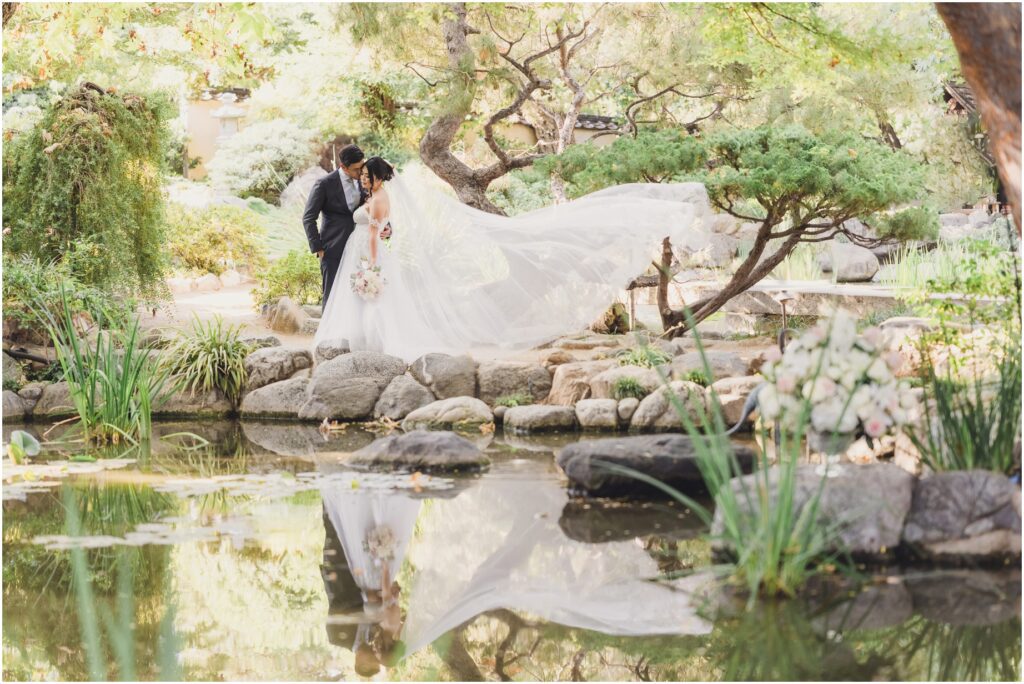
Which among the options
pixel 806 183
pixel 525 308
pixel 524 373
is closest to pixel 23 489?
pixel 524 373

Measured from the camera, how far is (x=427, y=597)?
4.56 m

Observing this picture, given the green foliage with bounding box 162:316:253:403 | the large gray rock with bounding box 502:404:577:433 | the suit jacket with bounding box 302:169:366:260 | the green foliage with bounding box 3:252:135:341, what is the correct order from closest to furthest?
1. the large gray rock with bounding box 502:404:577:433
2. the green foliage with bounding box 162:316:253:403
3. the suit jacket with bounding box 302:169:366:260
4. the green foliage with bounding box 3:252:135:341

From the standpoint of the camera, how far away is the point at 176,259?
15875mm

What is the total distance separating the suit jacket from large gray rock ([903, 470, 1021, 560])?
20.1ft

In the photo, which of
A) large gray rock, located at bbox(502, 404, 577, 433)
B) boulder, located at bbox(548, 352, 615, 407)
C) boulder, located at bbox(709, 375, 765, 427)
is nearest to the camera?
boulder, located at bbox(709, 375, 765, 427)

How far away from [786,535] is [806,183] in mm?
5742

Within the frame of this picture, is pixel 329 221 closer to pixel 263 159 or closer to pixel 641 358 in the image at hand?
pixel 641 358

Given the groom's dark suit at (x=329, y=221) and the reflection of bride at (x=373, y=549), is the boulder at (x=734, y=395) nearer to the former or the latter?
the reflection of bride at (x=373, y=549)

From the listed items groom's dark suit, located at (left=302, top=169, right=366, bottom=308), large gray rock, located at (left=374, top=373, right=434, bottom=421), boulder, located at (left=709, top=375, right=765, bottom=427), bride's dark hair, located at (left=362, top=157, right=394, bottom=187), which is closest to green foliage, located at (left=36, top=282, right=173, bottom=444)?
large gray rock, located at (left=374, top=373, right=434, bottom=421)

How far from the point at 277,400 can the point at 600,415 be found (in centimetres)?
264

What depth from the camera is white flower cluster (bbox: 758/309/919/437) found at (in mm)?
4852

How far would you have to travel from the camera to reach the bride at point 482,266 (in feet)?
31.0

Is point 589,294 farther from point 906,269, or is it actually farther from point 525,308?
point 906,269

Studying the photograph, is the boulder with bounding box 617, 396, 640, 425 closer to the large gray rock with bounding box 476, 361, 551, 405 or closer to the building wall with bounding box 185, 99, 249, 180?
the large gray rock with bounding box 476, 361, 551, 405
